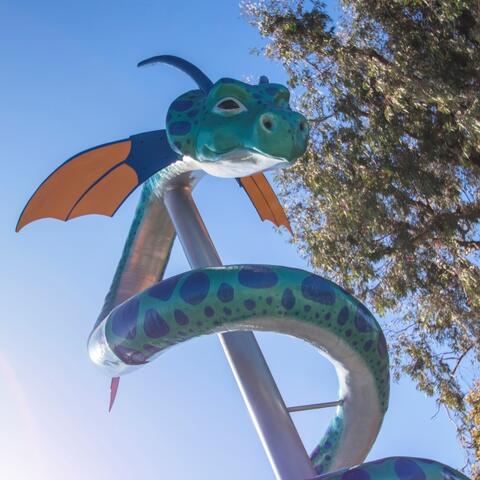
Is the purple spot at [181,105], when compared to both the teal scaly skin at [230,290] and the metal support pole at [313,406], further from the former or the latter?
the metal support pole at [313,406]

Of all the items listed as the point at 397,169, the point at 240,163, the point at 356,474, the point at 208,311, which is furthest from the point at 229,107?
the point at 397,169

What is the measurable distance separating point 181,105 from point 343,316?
1830 millimetres

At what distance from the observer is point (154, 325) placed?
3.87 meters

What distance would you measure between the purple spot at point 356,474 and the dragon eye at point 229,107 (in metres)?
2.24

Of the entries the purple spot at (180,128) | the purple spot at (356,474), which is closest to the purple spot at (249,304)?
the purple spot at (356,474)

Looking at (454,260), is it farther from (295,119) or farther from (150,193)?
(295,119)

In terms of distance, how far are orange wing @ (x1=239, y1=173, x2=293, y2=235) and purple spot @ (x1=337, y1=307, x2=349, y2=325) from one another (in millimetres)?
2550

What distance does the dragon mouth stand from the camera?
4.21 m

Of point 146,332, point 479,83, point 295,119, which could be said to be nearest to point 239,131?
point 295,119

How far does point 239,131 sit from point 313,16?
6400mm

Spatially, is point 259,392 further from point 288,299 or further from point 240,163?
point 240,163

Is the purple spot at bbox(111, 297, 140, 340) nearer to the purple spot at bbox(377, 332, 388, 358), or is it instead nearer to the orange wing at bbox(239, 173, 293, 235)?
the purple spot at bbox(377, 332, 388, 358)

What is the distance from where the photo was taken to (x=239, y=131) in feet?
13.9

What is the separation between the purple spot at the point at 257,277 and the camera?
3.81m
